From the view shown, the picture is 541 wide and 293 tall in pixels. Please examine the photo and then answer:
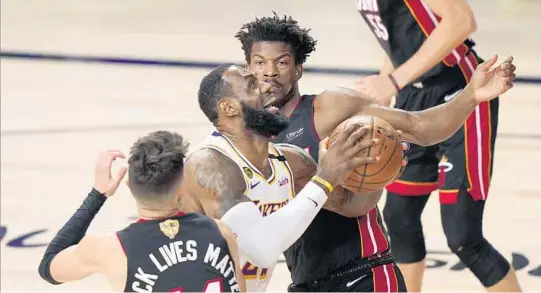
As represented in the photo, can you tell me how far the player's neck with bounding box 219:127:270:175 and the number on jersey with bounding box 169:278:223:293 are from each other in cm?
76

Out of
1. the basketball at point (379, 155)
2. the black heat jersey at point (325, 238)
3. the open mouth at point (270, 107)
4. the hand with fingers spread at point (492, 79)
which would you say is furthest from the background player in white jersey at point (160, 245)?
the hand with fingers spread at point (492, 79)

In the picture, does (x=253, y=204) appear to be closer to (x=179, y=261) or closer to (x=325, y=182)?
(x=325, y=182)

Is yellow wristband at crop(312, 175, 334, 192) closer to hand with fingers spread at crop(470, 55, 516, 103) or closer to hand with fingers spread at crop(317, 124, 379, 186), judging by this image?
hand with fingers spread at crop(317, 124, 379, 186)

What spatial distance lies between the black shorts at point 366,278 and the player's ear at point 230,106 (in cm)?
85

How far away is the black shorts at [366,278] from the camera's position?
4.38 metres

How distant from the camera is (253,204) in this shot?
3.75 metres

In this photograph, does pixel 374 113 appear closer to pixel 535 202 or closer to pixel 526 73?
pixel 535 202

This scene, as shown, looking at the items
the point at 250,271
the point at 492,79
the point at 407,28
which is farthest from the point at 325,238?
the point at 407,28

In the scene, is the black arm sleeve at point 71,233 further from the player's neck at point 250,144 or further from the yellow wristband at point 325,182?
the yellow wristband at point 325,182

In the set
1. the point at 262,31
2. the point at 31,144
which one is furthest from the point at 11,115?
the point at 262,31

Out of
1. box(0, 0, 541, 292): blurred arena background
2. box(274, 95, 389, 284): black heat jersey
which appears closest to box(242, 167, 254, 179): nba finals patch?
box(274, 95, 389, 284): black heat jersey

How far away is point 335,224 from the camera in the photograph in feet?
14.6

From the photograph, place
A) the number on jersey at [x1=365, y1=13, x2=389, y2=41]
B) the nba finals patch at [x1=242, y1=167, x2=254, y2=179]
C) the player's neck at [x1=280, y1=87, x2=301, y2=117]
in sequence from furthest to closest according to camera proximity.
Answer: the number on jersey at [x1=365, y1=13, x2=389, y2=41] → the player's neck at [x1=280, y1=87, x2=301, y2=117] → the nba finals patch at [x1=242, y1=167, x2=254, y2=179]

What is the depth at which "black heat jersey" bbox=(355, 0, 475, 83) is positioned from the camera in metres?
5.61
